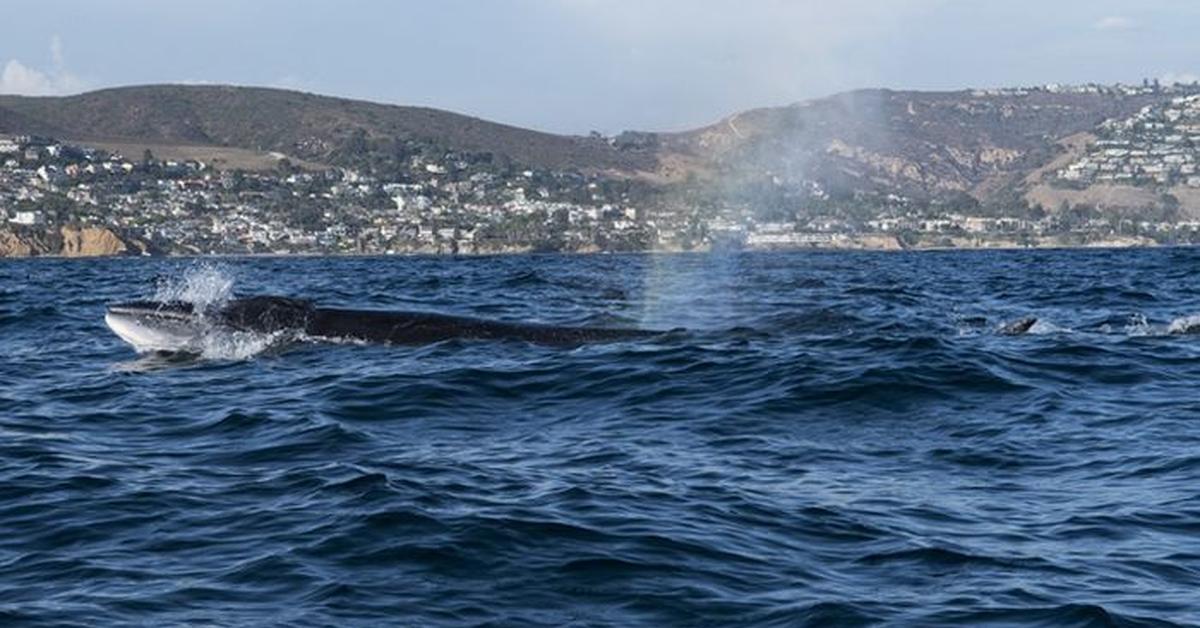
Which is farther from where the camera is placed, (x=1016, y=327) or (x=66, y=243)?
(x=66, y=243)

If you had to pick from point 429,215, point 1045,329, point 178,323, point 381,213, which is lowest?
point 429,215

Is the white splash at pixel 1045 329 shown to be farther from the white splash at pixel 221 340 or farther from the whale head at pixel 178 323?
the white splash at pixel 221 340

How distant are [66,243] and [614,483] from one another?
378 feet

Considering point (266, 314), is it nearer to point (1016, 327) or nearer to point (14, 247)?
point (1016, 327)

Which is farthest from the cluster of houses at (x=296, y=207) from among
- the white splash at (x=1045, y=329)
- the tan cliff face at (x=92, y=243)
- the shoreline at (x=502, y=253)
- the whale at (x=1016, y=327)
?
the whale at (x=1016, y=327)

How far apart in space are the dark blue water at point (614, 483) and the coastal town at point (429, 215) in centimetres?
7959

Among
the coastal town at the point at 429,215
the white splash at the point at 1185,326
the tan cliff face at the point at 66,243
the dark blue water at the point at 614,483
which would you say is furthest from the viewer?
the coastal town at the point at 429,215

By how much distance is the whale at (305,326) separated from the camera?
2272cm

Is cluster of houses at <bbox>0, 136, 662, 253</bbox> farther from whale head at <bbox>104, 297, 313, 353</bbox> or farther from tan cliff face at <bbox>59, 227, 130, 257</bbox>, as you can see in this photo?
whale head at <bbox>104, 297, 313, 353</bbox>

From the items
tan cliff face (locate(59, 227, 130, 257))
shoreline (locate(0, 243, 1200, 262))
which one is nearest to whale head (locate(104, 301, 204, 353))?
shoreline (locate(0, 243, 1200, 262))

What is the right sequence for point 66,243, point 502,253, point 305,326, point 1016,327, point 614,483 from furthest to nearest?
point 502,253
point 66,243
point 1016,327
point 305,326
point 614,483

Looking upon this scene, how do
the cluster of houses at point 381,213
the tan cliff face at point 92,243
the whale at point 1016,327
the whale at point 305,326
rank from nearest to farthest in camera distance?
the whale at point 305,326
the whale at point 1016,327
the tan cliff face at point 92,243
the cluster of houses at point 381,213

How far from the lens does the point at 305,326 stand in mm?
23578

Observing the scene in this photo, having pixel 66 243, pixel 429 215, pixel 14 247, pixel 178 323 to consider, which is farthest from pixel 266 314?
pixel 429 215
